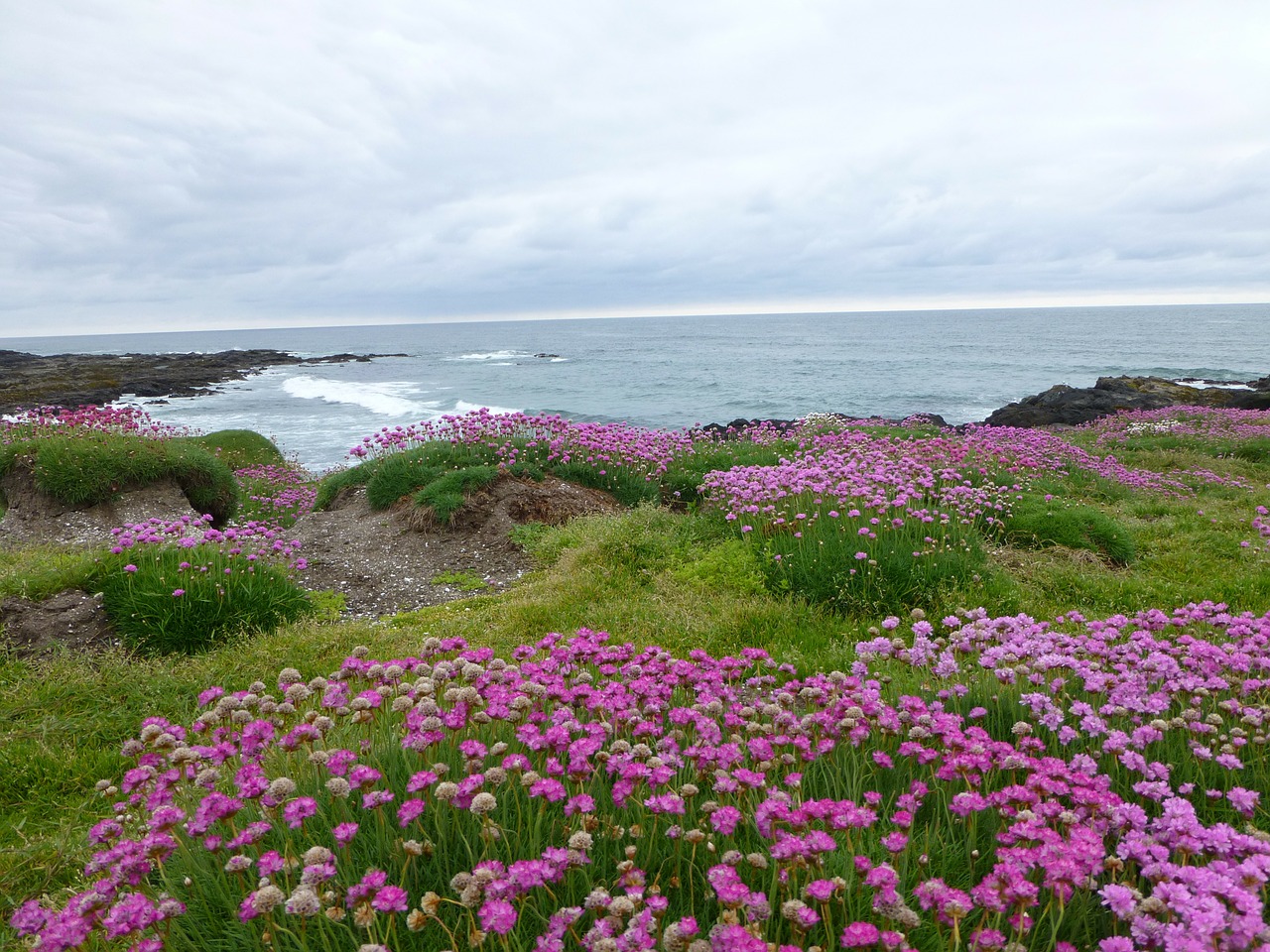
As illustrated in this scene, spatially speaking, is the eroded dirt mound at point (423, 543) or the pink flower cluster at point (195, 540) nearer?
the pink flower cluster at point (195, 540)

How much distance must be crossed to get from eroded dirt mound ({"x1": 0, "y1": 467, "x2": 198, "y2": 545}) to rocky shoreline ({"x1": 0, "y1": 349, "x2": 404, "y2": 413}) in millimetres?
28356

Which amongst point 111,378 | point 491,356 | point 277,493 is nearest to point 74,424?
point 277,493

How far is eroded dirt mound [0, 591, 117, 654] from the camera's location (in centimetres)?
625

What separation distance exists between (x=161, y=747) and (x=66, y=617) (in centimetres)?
462

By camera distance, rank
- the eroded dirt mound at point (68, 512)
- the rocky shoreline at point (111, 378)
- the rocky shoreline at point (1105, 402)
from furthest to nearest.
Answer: the rocky shoreline at point (111, 378) < the rocky shoreline at point (1105, 402) < the eroded dirt mound at point (68, 512)

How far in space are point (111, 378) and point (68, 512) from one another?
61.2 meters

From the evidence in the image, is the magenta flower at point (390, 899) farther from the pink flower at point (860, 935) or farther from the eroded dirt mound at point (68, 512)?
the eroded dirt mound at point (68, 512)

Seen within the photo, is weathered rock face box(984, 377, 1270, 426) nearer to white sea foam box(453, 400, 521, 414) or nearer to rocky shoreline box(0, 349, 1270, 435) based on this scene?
rocky shoreline box(0, 349, 1270, 435)

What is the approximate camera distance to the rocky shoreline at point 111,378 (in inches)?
1816

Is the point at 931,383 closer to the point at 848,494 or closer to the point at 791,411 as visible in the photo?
the point at 791,411

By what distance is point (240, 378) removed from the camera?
69875mm

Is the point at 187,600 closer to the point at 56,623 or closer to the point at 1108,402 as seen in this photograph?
the point at 56,623

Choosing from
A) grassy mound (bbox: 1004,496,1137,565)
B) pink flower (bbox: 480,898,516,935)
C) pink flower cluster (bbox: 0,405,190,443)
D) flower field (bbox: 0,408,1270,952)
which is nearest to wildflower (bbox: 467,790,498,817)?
flower field (bbox: 0,408,1270,952)

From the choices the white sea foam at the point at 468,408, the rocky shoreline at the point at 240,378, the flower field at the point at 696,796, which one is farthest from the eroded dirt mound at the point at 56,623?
the white sea foam at the point at 468,408
